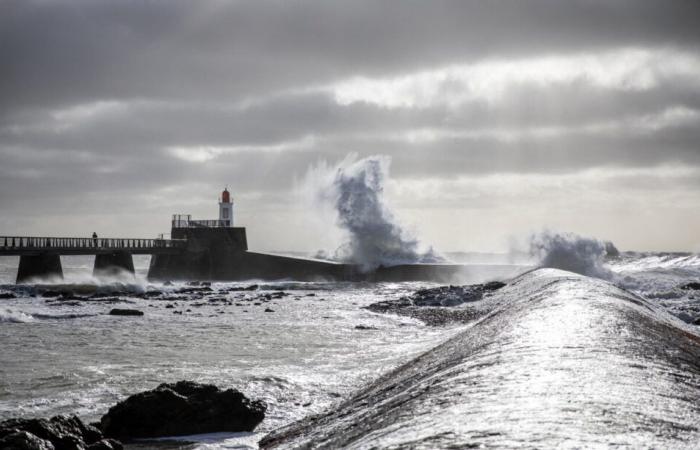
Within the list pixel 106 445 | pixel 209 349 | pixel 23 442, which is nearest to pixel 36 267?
pixel 209 349

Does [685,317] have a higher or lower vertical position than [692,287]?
lower

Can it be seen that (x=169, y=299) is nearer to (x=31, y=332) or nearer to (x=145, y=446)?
(x=31, y=332)

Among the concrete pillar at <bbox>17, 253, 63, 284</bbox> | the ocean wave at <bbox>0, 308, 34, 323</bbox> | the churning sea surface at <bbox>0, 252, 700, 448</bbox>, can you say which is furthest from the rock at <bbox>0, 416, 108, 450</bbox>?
the concrete pillar at <bbox>17, 253, 63, 284</bbox>

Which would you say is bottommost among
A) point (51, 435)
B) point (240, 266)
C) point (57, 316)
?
point (57, 316)

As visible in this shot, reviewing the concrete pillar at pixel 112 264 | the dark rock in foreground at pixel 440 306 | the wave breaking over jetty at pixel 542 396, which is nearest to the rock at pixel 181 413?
the wave breaking over jetty at pixel 542 396

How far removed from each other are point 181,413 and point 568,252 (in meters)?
33.0

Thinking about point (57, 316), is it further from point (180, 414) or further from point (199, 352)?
point (180, 414)

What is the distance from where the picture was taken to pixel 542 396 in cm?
414

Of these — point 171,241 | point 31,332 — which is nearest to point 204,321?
point 31,332

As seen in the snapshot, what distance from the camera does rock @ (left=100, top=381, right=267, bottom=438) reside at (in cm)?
659

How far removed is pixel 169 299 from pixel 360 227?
56.4 ft

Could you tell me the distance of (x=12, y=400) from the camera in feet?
26.9

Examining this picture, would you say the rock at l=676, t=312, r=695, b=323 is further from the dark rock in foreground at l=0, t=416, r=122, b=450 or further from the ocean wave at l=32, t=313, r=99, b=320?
the ocean wave at l=32, t=313, r=99, b=320

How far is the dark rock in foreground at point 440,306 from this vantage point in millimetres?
16781
